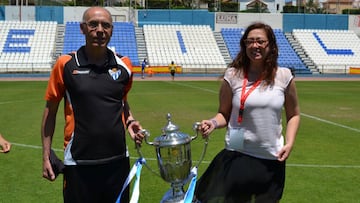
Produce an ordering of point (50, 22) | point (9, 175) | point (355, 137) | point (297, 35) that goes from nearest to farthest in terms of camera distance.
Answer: point (9, 175) < point (355, 137) < point (50, 22) < point (297, 35)

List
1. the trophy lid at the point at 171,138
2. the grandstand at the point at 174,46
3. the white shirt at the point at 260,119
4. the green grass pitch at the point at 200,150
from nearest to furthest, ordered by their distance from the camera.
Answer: the trophy lid at the point at 171,138 → the white shirt at the point at 260,119 → the green grass pitch at the point at 200,150 → the grandstand at the point at 174,46

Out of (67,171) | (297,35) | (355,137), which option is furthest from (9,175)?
(297,35)

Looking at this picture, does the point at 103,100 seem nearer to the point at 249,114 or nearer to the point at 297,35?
the point at 249,114

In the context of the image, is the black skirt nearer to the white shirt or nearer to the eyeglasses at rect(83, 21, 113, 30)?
the white shirt

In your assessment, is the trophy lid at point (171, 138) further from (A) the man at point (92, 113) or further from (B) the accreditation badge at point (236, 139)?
Result: (B) the accreditation badge at point (236, 139)

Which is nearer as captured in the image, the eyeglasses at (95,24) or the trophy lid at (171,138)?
the trophy lid at (171,138)

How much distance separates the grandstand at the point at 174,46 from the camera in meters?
42.0

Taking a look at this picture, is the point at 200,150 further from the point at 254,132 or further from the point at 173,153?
the point at 173,153

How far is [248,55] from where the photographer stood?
329cm

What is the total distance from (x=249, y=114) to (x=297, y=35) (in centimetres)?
4885

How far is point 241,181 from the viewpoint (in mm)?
3230

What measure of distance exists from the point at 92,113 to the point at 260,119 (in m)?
1.11

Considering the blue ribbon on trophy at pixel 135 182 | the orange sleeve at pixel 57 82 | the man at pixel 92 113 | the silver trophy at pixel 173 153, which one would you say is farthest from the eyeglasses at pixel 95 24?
the blue ribbon on trophy at pixel 135 182

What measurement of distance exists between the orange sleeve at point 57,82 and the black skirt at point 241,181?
3.75ft
